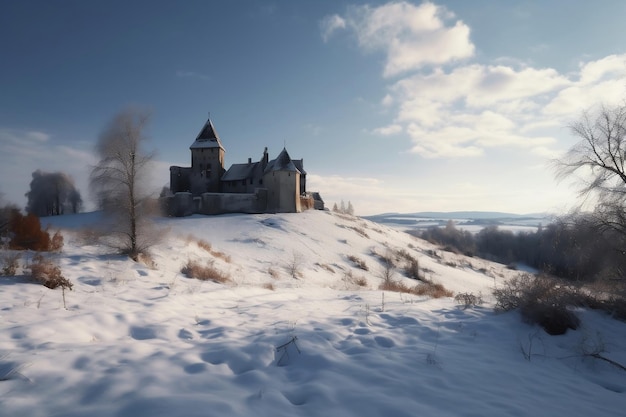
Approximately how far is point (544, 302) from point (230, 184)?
4023 cm

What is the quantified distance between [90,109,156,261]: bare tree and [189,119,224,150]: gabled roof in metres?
31.5

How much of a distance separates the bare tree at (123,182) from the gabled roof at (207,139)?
103 ft

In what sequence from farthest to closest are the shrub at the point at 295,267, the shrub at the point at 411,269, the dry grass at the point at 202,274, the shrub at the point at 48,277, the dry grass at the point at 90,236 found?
1. the shrub at the point at 411,269
2. the shrub at the point at 295,267
3. the dry grass at the point at 90,236
4. the dry grass at the point at 202,274
5. the shrub at the point at 48,277

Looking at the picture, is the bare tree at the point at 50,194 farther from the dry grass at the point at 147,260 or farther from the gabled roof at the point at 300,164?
the dry grass at the point at 147,260

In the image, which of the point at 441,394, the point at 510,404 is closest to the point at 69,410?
the point at 441,394

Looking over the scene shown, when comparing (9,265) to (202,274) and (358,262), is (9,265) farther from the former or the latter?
(358,262)

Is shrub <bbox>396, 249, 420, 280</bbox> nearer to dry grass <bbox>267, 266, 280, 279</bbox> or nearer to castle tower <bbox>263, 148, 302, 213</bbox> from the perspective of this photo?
dry grass <bbox>267, 266, 280, 279</bbox>

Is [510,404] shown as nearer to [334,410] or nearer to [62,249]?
[334,410]

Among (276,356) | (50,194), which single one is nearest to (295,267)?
(276,356)

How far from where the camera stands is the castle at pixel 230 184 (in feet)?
115

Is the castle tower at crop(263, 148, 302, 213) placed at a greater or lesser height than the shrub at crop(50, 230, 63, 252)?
greater

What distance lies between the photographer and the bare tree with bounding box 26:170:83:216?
3931 cm

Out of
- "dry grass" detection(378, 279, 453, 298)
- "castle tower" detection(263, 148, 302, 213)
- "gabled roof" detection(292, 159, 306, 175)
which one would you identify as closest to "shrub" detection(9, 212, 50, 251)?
"dry grass" detection(378, 279, 453, 298)

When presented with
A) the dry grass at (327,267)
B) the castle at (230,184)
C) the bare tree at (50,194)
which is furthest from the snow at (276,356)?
the bare tree at (50,194)
